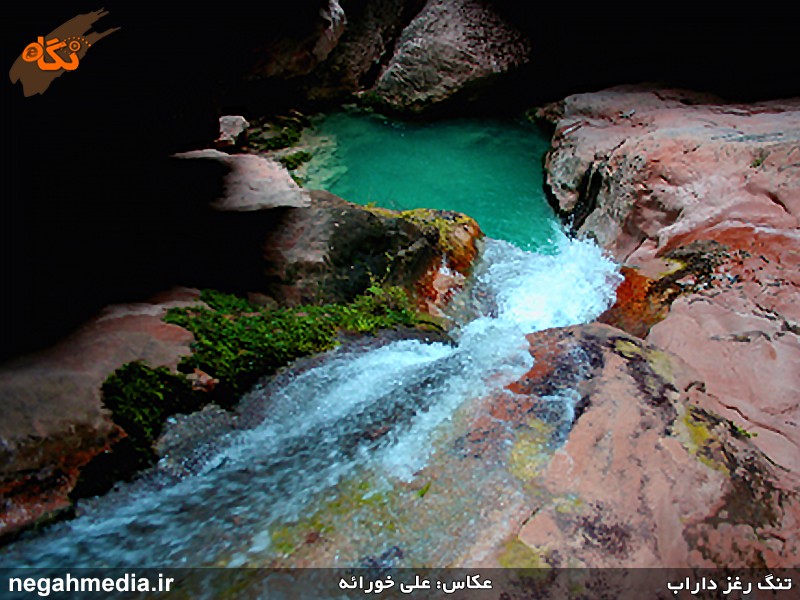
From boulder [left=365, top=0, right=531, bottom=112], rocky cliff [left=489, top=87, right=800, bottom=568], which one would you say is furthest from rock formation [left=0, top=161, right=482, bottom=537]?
boulder [left=365, top=0, right=531, bottom=112]

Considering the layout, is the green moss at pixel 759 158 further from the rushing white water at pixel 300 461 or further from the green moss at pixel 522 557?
the green moss at pixel 522 557

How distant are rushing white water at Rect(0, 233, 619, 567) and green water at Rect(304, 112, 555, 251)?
416 centimetres

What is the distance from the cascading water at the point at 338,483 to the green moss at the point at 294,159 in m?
6.61

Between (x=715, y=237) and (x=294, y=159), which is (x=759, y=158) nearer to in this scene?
(x=715, y=237)

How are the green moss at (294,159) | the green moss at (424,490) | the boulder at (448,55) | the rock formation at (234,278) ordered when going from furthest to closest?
the boulder at (448,55) → the green moss at (294,159) → the rock formation at (234,278) → the green moss at (424,490)

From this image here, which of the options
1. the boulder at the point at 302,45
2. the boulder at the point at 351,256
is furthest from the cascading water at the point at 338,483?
the boulder at the point at 302,45

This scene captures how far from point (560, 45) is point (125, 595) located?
44.4 feet

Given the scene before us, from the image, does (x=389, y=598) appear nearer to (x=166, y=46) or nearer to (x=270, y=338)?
(x=270, y=338)

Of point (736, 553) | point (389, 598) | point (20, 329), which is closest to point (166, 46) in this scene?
point (20, 329)

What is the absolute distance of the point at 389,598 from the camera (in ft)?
6.89

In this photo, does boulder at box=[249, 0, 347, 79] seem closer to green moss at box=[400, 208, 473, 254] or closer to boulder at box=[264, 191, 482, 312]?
boulder at box=[264, 191, 482, 312]

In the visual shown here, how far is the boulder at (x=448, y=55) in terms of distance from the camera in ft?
37.8

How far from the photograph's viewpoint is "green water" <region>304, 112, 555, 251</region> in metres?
8.56

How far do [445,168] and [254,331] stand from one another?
6.88m
